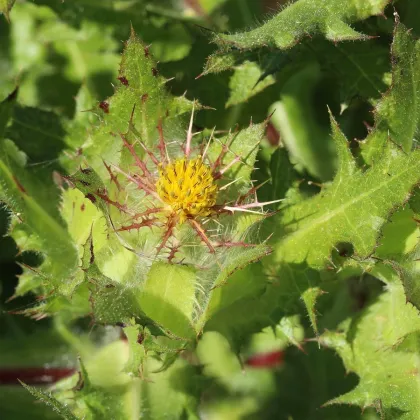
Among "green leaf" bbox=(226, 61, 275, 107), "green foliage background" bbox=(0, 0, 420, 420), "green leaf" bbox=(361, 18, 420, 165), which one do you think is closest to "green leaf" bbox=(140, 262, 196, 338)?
"green foliage background" bbox=(0, 0, 420, 420)

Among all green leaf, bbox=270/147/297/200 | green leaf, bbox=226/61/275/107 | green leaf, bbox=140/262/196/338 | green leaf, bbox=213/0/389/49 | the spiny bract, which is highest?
green leaf, bbox=213/0/389/49

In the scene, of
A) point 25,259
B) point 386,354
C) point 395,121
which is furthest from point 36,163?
point 386,354

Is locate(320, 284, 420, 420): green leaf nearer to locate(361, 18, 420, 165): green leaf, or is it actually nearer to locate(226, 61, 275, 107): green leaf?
locate(361, 18, 420, 165): green leaf

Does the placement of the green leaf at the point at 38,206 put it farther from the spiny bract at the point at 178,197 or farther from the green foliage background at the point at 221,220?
the spiny bract at the point at 178,197

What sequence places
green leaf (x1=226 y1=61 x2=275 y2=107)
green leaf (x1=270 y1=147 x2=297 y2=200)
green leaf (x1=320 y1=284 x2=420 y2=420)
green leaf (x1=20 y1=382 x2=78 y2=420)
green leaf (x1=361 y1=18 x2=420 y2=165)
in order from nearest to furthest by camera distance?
green leaf (x1=20 y1=382 x2=78 y2=420) → green leaf (x1=361 y1=18 x2=420 y2=165) → green leaf (x1=320 y1=284 x2=420 y2=420) → green leaf (x1=270 y1=147 x2=297 y2=200) → green leaf (x1=226 y1=61 x2=275 y2=107)

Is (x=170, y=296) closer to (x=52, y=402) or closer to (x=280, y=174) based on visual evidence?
(x=52, y=402)

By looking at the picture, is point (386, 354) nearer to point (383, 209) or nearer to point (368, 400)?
point (368, 400)

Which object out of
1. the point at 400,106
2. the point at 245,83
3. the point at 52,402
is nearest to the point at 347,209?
the point at 400,106
